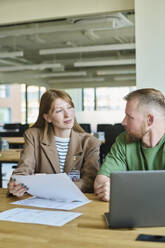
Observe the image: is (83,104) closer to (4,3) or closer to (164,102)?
(4,3)

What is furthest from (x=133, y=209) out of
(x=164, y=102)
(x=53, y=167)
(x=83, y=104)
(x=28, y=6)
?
(x=83, y=104)

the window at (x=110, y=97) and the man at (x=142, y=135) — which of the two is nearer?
the man at (x=142, y=135)

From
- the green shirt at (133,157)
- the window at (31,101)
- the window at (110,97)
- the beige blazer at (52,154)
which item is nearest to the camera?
the green shirt at (133,157)

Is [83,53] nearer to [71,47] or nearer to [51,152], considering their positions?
[71,47]

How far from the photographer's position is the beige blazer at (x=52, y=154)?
2.14 meters

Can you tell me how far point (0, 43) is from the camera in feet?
33.1

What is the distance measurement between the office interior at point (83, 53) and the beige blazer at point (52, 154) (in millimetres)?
1870

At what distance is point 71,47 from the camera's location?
10.5 metres

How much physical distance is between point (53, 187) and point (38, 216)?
0.65ft

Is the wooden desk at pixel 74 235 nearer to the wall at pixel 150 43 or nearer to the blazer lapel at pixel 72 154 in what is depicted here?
the blazer lapel at pixel 72 154

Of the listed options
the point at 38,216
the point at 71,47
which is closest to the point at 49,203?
the point at 38,216

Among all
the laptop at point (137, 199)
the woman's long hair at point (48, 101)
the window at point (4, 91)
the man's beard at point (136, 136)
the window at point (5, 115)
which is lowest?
the window at point (5, 115)

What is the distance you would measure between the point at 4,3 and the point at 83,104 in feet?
30.4

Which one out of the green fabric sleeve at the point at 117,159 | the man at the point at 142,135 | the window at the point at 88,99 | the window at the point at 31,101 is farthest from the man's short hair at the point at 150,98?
the window at the point at 31,101
